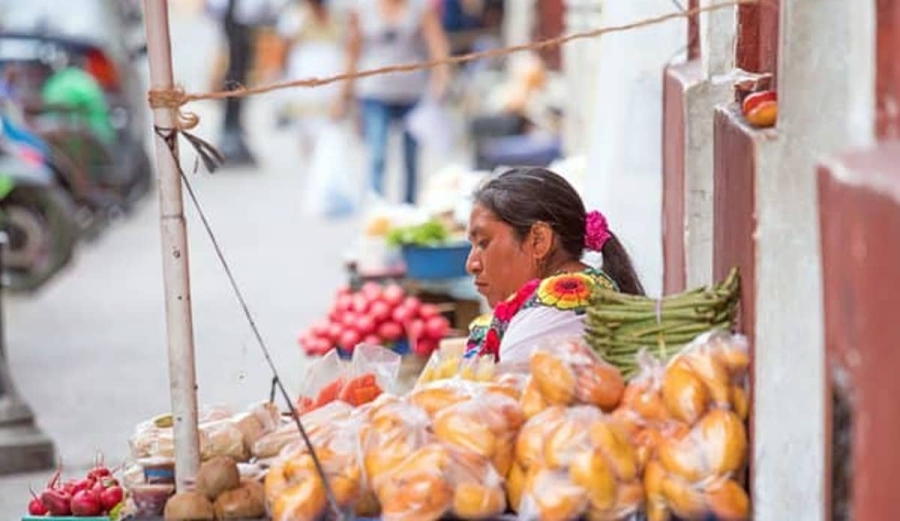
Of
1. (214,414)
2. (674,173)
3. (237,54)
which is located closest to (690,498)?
(214,414)

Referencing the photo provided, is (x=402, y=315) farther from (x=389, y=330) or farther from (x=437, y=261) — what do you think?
(x=437, y=261)

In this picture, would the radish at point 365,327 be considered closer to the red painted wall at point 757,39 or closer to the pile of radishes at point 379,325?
the pile of radishes at point 379,325

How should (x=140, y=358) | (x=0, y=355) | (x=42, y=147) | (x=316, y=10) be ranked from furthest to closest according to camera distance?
(x=316, y=10)
(x=42, y=147)
(x=140, y=358)
(x=0, y=355)

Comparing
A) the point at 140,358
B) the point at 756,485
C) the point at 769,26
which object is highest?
the point at 769,26

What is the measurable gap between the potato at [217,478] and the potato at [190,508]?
2 cm

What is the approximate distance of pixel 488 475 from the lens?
4.42 m

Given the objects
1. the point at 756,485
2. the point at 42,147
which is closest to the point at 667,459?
the point at 756,485

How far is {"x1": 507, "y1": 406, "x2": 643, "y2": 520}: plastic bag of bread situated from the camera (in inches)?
168

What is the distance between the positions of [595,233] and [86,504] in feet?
5.80

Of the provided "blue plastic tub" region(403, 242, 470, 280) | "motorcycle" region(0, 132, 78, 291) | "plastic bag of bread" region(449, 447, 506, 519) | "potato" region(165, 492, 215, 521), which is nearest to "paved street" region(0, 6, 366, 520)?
"motorcycle" region(0, 132, 78, 291)

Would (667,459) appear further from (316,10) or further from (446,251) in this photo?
(316,10)

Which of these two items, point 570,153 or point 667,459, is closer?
point 667,459

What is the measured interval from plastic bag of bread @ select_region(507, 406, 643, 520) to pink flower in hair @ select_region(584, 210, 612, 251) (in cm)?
162

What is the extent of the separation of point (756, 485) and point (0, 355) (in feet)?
16.5
